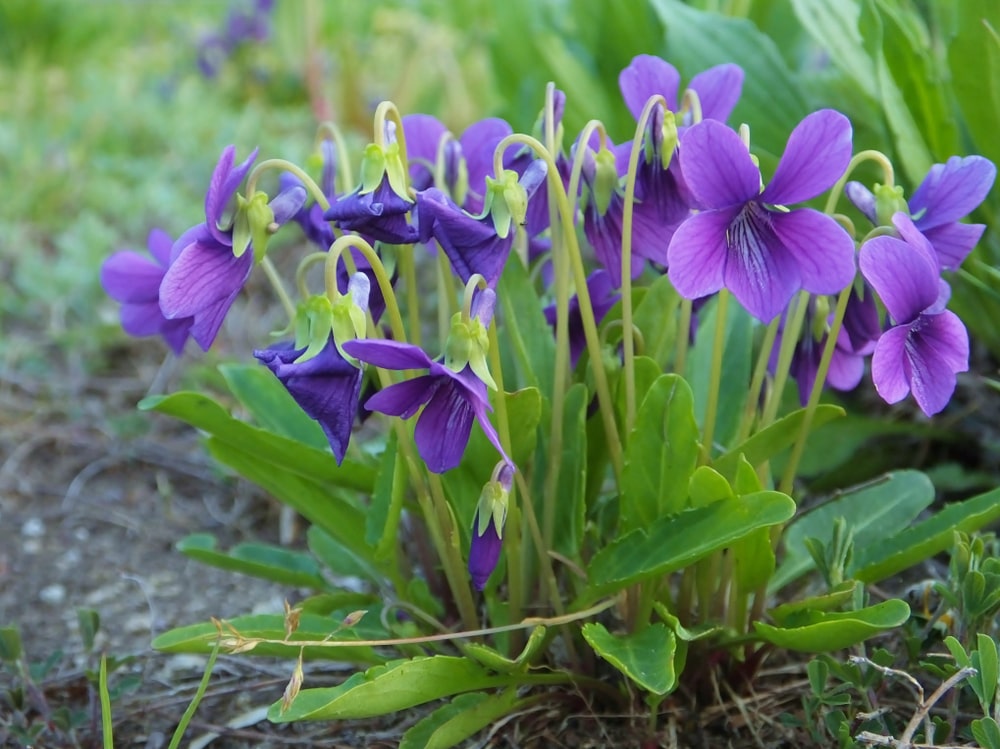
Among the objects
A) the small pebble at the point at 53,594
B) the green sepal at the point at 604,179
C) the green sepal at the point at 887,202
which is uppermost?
the green sepal at the point at 604,179

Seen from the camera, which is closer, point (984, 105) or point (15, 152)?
point (984, 105)

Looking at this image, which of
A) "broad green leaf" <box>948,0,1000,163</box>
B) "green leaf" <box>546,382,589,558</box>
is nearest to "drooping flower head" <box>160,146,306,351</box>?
"green leaf" <box>546,382,589,558</box>

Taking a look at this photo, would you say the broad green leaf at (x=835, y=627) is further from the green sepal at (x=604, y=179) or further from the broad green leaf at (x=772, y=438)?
the green sepal at (x=604, y=179)

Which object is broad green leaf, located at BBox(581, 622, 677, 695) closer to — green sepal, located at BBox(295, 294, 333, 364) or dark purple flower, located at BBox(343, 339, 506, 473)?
dark purple flower, located at BBox(343, 339, 506, 473)

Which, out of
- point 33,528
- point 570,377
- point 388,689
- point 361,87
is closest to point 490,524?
point 388,689

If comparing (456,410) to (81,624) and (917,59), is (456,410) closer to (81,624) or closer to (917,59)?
(81,624)

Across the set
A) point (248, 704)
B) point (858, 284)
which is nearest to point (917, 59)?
point (858, 284)

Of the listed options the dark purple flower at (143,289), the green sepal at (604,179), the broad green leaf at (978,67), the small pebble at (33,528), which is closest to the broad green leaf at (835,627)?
the green sepal at (604,179)
